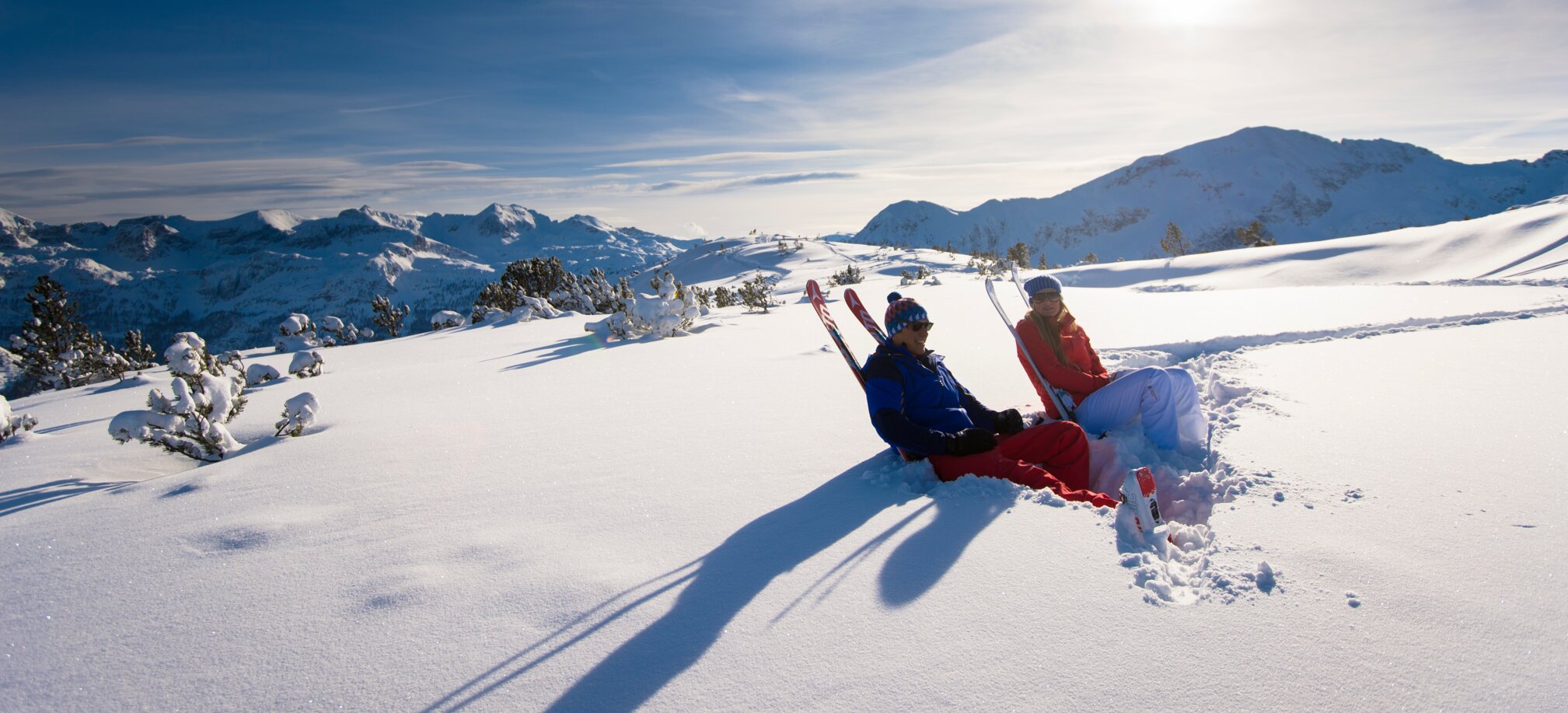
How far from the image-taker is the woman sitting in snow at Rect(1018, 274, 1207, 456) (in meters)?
3.61

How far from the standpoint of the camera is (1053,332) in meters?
4.36

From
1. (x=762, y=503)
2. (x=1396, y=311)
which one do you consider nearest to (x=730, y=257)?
(x=1396, y=311)

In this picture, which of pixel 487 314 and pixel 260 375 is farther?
pixel 487 314

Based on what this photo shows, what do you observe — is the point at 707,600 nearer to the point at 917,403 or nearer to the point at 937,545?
the point at 937,545

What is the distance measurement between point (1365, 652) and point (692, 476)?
112 inches

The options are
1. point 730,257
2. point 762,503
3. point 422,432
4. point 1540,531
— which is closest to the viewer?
point 1540,531

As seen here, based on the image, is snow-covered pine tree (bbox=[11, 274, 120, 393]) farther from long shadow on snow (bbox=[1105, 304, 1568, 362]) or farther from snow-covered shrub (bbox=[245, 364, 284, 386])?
long shadow on snow (bbox=[1105, 304, 1568, 362])

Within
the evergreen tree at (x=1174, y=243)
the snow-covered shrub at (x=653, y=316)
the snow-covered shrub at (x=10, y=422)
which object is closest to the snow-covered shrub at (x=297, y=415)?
the snow-covered shrub at (x=10, y=422)

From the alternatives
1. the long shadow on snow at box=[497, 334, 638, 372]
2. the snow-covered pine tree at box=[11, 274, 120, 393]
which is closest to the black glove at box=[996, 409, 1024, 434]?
the long shadow on snow at box=[497, 334, 638, 372]

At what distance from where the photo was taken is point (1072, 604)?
2.05 m

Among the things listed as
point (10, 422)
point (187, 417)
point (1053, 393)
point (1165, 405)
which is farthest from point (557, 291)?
point (1165, 405)

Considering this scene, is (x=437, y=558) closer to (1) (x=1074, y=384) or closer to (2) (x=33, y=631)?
(2) (x=33, y=631)

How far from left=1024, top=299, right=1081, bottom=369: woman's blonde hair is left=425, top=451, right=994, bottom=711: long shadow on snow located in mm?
1856

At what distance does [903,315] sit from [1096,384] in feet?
5.31
